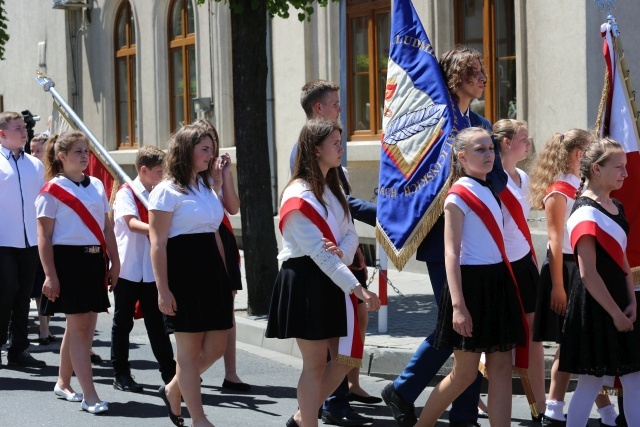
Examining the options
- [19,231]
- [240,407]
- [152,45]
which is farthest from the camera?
[152,45]

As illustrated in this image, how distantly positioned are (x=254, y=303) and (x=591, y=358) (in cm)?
547

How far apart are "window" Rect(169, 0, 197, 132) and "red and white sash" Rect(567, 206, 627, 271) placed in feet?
44.7

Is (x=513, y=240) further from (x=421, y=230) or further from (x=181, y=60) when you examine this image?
(x=181, y=60)

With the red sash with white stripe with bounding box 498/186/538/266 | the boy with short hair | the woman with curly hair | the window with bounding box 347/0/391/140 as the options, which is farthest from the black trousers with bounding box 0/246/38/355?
the window with bounding box 347/0/391/140

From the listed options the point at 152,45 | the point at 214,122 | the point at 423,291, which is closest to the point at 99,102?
the point at 152,45

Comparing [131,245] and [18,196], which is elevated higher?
[18,196]

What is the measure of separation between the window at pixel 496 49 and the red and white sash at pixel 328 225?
730 centimetres

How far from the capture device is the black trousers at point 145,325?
8133 millimetres

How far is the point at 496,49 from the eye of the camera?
43.2ft

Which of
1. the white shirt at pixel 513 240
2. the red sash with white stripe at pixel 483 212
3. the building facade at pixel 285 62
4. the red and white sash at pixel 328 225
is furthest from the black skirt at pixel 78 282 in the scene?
the red sash with white stripe at pixel 483 212

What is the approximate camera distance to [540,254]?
11.9 m

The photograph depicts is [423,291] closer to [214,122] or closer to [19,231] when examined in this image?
[19,231]

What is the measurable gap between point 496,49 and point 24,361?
650 centimetres

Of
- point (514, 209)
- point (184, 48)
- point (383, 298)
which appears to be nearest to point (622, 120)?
point (514, 209)
